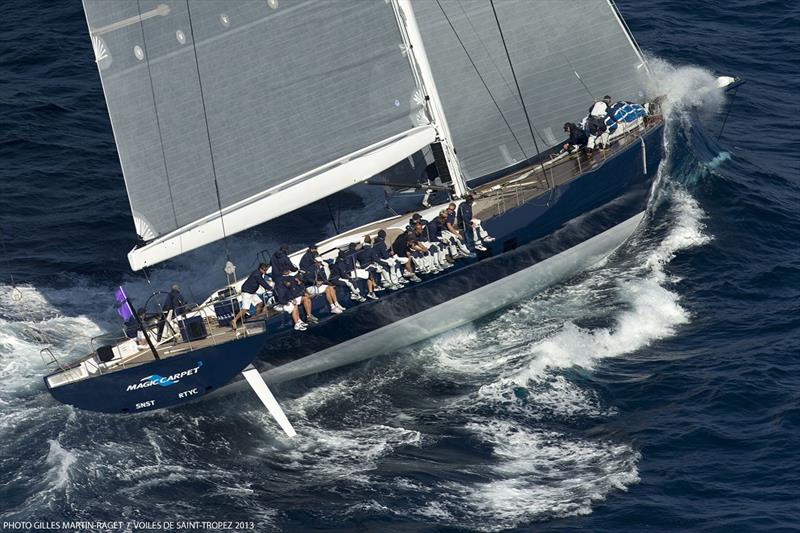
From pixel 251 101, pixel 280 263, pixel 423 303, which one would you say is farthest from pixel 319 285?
pixel 251 101

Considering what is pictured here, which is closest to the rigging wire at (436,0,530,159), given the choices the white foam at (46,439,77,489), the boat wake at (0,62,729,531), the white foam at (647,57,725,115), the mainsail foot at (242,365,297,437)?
the boat wake at (0,62,729,531)

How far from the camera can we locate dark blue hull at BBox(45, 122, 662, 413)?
21.9 meters

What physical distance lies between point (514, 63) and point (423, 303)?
5.86 meters

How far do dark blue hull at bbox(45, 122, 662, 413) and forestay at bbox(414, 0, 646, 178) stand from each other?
1.95 meters

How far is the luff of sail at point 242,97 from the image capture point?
22.6 meters

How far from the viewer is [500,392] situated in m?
22.0

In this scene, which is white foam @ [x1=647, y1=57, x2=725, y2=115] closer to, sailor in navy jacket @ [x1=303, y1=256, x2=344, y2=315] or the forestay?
the forestay

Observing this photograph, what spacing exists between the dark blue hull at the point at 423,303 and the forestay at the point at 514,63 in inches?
76.7

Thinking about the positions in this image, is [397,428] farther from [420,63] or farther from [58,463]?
[420,63]

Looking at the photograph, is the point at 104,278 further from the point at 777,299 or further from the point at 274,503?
the point at 777,299

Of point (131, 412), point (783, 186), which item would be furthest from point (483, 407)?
point (783, 186)

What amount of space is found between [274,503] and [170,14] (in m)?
9.18

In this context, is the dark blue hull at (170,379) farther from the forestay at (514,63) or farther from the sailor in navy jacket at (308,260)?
the forestay at (514,63)

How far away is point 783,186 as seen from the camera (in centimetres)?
2798
